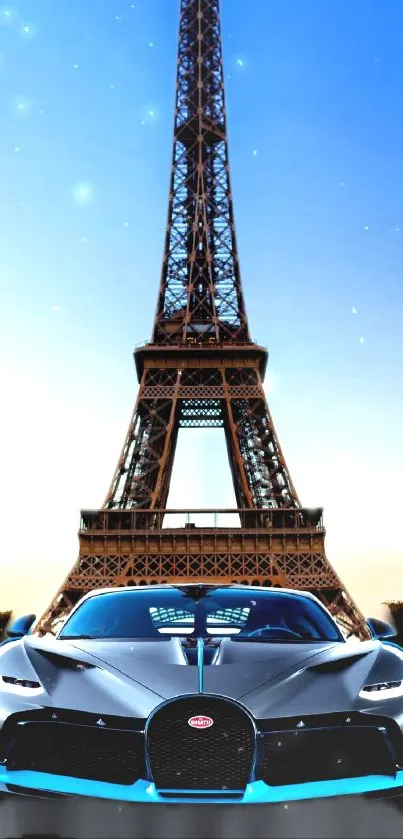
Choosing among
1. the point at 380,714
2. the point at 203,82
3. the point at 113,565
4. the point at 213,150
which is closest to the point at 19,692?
the point at 380,714

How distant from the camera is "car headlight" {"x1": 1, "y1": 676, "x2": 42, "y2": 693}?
2.59 m

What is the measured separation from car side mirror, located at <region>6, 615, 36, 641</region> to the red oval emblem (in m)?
1.33

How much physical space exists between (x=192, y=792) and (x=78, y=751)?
0.43m

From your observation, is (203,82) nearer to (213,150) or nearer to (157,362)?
(213,150)

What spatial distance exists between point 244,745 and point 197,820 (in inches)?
9.9

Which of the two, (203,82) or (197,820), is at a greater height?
(203,82)

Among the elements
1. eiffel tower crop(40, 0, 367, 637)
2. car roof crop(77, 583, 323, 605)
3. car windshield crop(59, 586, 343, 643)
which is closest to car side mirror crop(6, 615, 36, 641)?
car windshield crop(59, 586, 343, 643)

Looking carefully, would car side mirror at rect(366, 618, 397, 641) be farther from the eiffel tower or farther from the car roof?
the eiffel tower

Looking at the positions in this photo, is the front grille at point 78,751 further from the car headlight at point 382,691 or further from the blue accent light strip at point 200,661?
the car headlight at point 382,691

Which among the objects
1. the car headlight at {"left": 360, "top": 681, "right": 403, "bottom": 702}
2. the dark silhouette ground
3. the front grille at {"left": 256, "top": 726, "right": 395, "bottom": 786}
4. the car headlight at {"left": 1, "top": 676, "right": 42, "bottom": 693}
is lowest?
the dark silhouette ground

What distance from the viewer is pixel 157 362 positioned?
35.6 meters

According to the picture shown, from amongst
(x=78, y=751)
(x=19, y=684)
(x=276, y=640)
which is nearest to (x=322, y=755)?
(x=276, y=640)

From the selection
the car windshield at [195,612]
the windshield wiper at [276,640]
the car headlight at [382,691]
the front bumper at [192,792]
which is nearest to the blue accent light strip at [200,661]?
the windshield wiper at [276,640]

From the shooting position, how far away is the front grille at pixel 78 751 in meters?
2.30
